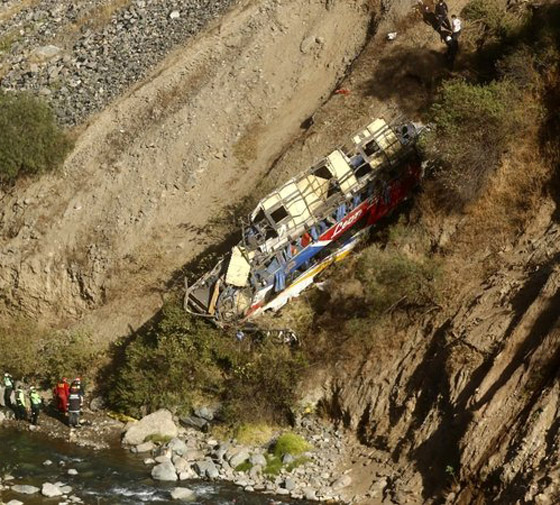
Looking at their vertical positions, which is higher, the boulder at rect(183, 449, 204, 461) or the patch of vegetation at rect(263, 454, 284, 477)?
the boulder at rect(183, 449, 204, 461)

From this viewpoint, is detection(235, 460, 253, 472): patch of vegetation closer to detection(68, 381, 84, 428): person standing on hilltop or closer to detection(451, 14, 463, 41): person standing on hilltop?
detection(68, 381, 84, 428): person standing on hilltop

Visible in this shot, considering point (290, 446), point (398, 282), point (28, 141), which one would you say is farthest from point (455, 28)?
point (28, 141)

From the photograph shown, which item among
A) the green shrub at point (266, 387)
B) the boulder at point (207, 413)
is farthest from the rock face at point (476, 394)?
the boulder at point (207, 413)

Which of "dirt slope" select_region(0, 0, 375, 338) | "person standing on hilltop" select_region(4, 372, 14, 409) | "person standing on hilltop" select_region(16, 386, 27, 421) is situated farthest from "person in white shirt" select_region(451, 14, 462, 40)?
"person standing on hilltop" select_region(4, 372, 14, 409)

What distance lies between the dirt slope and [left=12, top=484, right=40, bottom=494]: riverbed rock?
666 cm

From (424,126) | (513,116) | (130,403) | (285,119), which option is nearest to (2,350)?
(130,403)

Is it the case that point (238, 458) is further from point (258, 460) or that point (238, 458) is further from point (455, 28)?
point (455, 28)

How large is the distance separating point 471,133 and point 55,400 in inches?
499

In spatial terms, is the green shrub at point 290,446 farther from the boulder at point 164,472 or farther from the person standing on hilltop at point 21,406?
the person standing on hilltop at point 21,406

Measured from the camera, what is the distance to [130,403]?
88.5 ft

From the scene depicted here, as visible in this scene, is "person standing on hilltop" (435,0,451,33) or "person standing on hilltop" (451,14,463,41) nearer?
"person standing on hilltop" (451,14,463,41)

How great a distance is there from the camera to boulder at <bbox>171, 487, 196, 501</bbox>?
23234mm

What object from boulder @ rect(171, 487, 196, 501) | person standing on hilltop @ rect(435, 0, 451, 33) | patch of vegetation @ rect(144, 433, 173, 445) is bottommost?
boulder @ rect(171, 487, 196, 501)

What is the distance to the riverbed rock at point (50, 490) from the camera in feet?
76.3
